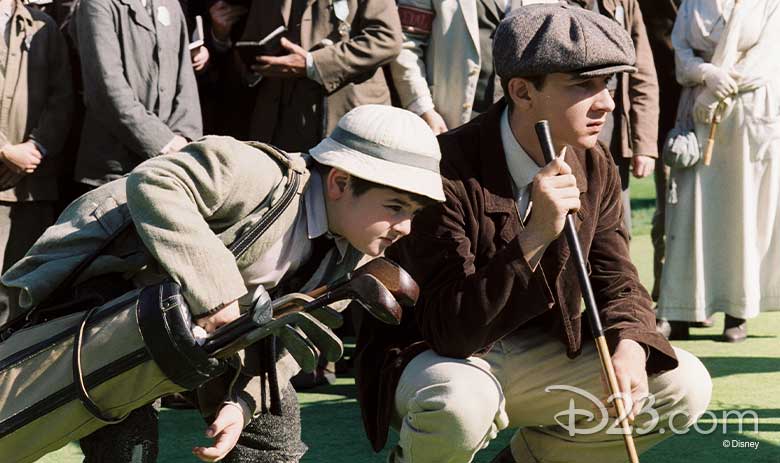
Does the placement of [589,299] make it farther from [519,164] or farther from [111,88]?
[111,88]

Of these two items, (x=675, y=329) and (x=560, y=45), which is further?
(x=675, y=329)

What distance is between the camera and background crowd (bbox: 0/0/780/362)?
207 inches

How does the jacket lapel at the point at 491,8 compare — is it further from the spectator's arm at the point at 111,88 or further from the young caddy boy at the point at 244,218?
the young caddy boy at the point at 244,218

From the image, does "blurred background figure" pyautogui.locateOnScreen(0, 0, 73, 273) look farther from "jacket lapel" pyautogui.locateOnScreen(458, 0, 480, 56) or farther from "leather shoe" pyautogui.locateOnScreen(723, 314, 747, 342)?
"leather shoe" pyautogui.locateOnScreen(723, 314, 747, 342)

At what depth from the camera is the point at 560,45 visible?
3.58 meters

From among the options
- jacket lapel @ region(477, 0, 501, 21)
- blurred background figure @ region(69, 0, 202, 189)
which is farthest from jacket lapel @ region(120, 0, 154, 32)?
jacket lapel @ region(477, 0, 501, 21)

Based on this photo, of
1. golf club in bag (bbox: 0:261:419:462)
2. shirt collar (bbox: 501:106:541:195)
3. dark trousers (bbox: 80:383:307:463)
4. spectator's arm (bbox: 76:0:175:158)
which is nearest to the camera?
golf club in bag (bbox: 0:261:419:462)

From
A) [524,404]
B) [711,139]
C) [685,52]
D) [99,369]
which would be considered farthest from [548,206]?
[685,52]

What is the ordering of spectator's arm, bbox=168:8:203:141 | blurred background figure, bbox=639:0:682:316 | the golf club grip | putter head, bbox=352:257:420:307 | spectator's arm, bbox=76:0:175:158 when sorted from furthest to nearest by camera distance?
blurred background figure, bbox=639:0:682:316
spectator's arm, bbox=168:8:203:141
spectator's arm, bbox=76:0:175:158
the golf club grip
putter head, bbox=352:257:420:307

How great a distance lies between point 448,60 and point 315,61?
0.63 m

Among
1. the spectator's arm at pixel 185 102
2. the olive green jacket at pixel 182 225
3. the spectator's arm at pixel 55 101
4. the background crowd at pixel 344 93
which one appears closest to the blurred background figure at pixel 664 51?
the background crowd at pixel 344 93

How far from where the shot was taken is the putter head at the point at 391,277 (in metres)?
3.12

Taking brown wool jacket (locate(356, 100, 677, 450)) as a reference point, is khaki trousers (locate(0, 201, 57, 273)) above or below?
below

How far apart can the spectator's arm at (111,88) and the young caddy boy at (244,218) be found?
181 cm
